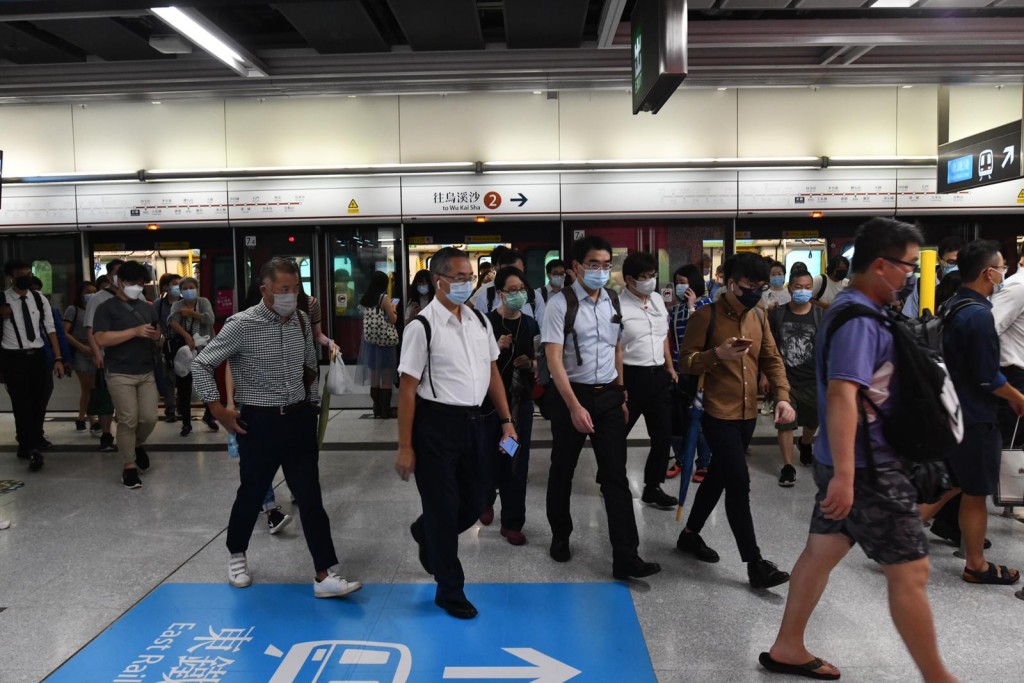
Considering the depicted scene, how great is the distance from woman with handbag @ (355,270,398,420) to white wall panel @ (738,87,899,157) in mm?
4674

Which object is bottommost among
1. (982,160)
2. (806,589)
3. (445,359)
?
(806,589)

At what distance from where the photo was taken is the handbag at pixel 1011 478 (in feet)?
12.0

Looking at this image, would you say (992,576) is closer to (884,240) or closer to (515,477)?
(884,240)

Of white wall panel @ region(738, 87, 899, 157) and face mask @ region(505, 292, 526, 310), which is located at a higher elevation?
white wall panel @ region(738, 87, 899, 157)

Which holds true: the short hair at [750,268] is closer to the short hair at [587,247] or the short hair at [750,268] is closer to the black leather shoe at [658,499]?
the short hair at [587,247]

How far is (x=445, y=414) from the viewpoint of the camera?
3158mm

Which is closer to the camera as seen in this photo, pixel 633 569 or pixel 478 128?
pixel 633 569

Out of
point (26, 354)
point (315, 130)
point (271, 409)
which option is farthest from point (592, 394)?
point (315, 130)

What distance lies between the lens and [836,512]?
2.36 meters

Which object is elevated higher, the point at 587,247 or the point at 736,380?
the point at 587,247

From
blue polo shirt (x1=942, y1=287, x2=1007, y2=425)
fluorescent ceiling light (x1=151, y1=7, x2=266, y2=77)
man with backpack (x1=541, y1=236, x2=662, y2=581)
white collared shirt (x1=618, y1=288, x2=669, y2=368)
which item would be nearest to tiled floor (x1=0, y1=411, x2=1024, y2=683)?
man with backpack (x1=541, y1=236, x2=662, y2=581)

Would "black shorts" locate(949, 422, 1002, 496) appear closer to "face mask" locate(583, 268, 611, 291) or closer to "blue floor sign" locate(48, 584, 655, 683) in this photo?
"blue floor sign" locate(48, 584, 655, 683)

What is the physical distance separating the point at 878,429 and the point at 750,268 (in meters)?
1.25

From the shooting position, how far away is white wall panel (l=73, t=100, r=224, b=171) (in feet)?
27.9
